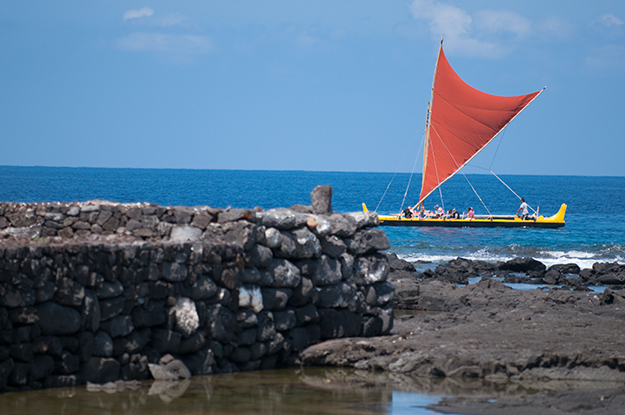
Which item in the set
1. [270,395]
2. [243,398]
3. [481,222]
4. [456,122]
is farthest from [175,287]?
[456,122]

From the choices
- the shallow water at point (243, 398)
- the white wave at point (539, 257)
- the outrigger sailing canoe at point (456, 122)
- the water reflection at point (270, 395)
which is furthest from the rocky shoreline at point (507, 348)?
the outrigger sailing canoe at point (456, 122)

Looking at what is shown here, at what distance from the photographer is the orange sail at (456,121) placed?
43969 mm

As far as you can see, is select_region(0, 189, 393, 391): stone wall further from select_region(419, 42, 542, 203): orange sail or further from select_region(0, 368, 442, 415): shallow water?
select_region(419, 42, 542, 203): orange sail

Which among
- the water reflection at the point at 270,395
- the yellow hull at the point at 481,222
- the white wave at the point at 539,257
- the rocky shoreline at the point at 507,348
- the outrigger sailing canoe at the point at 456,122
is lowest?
the white wave at the point at 539,257

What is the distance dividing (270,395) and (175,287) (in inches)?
65.2

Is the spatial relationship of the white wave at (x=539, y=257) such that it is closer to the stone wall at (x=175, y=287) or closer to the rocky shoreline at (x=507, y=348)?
the rocky shoreline at (x=507, y=348)

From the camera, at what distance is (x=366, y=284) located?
35.1 feet

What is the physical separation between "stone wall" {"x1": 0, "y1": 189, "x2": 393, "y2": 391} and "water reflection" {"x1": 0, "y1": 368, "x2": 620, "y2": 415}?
296mm

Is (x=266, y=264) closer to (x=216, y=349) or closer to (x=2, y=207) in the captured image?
(x=216, y=349)

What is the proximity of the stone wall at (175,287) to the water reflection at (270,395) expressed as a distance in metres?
0.30

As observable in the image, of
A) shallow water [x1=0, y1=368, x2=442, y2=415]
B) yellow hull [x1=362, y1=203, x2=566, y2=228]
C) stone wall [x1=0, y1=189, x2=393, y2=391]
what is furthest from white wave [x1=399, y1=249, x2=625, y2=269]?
shallow water [x1=0, y1=368, x2=442, y2=415]

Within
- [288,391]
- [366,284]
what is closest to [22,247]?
[288,391]

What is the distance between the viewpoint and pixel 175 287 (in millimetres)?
8648

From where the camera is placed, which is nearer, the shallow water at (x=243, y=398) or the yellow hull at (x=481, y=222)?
the shallow water at (x=243, y=398)
